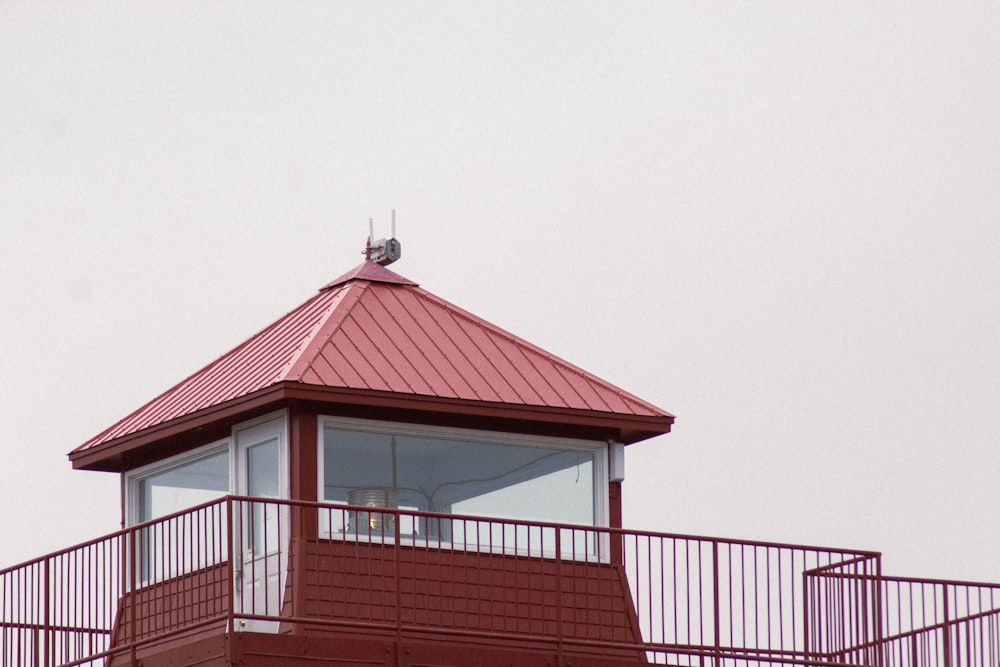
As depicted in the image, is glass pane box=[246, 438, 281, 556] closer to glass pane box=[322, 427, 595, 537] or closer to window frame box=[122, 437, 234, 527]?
window frame box=[122, 437, 234, 527]

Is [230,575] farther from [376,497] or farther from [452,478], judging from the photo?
[452,478]

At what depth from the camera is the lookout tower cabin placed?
1141 inches

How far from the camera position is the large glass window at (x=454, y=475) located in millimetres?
30234

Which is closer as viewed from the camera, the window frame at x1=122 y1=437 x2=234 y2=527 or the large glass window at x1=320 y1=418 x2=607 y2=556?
the large glass window at x1=320 y1=418 x2=607 y2=556

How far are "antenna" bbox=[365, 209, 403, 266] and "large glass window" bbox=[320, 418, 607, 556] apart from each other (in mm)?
3073

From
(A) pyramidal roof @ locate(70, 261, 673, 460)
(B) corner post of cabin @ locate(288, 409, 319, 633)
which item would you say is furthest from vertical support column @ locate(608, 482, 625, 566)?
(B) corner post of cabin @ locate(288, 409, 319, 633)

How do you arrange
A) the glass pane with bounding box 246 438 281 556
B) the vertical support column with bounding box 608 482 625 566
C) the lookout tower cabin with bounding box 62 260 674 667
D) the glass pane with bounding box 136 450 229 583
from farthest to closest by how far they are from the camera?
the vertical support column with bounding box 608 482 625 566 < the glass pane with bounding box 246 438 281 556 < the glass pane with bounding box 136 450 229 583 < the lookout tower cabin with bounding box 62 260 674 667

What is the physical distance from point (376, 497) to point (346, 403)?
119 centimetres

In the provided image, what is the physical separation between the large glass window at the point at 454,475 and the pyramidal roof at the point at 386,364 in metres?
0.51

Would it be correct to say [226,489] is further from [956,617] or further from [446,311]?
[956,617]

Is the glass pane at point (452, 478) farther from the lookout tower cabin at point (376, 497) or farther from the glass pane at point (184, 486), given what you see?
the glass pane at point (184, 486)

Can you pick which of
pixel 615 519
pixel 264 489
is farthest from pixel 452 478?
pixel 264 489

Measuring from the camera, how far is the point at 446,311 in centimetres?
3294

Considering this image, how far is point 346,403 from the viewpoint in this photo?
98.5 feet
